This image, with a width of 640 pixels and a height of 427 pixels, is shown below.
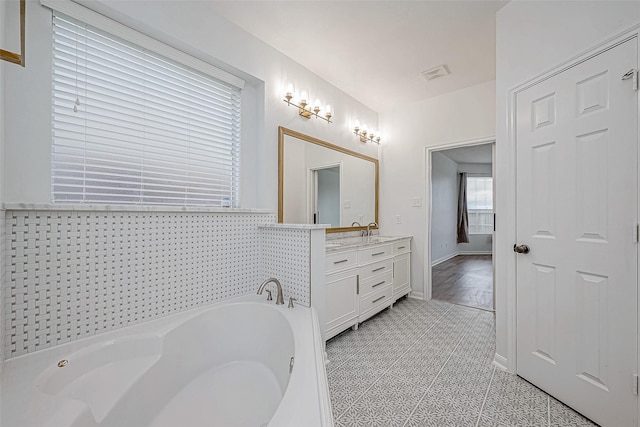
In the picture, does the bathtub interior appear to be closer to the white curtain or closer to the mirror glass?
the mirror glass

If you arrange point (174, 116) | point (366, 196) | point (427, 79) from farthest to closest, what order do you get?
point (366, 196)
point (427, 79)
point (174, 116)

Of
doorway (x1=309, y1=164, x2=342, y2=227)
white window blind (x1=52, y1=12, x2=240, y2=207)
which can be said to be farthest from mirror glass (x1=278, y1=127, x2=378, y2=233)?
white window blind (x1=52, y1=12, x2=240, y2=207)

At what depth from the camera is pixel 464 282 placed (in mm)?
4156

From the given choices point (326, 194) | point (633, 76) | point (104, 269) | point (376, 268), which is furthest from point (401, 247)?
point (104, 269)

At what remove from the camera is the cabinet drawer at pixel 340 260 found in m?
2.20

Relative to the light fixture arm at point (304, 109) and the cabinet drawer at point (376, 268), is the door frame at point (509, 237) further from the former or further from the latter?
the light fixture arm at point (304, 109)

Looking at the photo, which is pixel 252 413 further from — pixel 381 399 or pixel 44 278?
pixel 44 278

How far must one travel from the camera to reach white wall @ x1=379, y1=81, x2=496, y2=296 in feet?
10.1

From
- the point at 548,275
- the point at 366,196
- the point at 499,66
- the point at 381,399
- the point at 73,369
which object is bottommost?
the point at 381,399

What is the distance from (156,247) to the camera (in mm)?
1568

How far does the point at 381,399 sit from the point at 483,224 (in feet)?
21.9

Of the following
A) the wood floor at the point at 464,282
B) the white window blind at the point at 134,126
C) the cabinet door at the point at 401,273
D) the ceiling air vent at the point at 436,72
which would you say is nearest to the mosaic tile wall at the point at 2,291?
the white window blind at the point at 134,126

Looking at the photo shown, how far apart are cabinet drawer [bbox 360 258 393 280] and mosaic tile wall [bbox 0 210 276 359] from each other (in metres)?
1.21

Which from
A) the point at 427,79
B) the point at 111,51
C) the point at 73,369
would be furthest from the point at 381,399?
the point at 427,79
